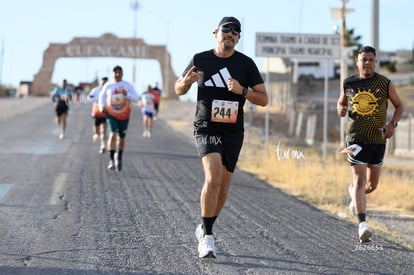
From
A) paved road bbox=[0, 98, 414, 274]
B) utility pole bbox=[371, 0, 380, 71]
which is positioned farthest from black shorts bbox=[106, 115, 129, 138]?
utility pole bbox=[371, 0, 380, 71]

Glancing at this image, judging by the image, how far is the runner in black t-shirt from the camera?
267 inches

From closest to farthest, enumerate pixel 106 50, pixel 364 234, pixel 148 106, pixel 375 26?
pixel 364 234
pixel 375 26
pixel 148 106
pixel 106 50

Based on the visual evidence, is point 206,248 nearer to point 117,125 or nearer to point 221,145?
point 221,145

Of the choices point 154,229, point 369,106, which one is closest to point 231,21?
point 369,106

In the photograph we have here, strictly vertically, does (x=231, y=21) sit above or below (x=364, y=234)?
above

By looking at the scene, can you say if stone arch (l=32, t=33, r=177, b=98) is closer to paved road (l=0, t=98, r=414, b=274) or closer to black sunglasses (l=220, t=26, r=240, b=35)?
paved road (l=0, t=98, r=414, b=274)

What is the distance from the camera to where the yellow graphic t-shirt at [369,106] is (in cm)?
806

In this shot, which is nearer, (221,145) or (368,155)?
(221,145)

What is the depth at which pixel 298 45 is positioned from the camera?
19062mm

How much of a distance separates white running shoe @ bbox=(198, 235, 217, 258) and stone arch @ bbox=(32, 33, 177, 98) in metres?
59.4

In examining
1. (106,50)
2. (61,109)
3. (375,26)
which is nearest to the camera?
(375,26)

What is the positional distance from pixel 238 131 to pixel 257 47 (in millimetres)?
12265

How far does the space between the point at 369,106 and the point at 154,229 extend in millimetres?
2638

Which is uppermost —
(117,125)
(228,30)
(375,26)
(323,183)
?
(375,26)
